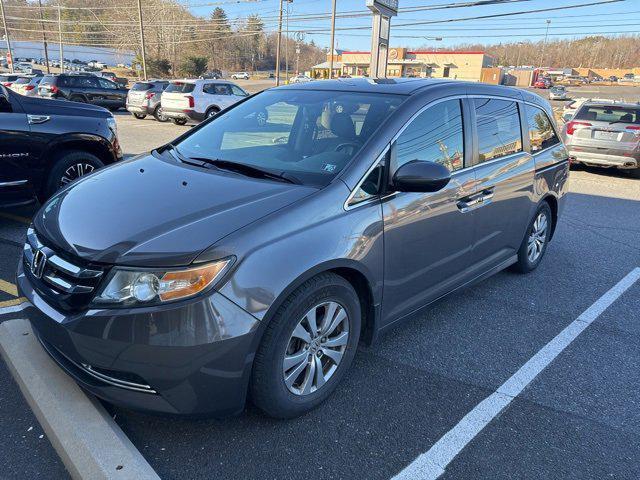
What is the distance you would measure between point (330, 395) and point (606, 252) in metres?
4.41

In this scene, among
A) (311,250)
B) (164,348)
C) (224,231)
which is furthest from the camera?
(311,250)

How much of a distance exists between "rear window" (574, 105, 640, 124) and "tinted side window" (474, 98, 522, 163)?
8.10 m

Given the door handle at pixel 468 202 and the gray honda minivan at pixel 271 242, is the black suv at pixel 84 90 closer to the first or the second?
the gray honda minivan at pixel 271 242

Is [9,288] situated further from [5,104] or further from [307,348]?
[307,348]

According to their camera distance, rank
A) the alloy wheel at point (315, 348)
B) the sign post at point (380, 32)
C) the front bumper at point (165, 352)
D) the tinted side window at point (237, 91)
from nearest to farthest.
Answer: the front bumper at point (165, 352) → the alloy wheel at point (315, 348) → the sign post at point (380, 32) → the tinted side window at point (237, 91)

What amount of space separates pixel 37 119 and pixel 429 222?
4.54m

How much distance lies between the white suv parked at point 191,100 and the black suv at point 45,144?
11.9 m

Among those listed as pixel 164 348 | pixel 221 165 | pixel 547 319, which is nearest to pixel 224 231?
pixel 164 348

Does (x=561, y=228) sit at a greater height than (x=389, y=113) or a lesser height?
lesser

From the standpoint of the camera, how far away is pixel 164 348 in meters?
2.03

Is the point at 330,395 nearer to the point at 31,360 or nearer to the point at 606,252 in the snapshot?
the point at 31,360

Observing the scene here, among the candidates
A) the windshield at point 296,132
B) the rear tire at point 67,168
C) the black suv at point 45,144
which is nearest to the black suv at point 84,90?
the black suv at point 45,144

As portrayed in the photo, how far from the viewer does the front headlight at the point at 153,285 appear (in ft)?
6.74

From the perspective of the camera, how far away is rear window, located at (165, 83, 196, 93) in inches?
703
